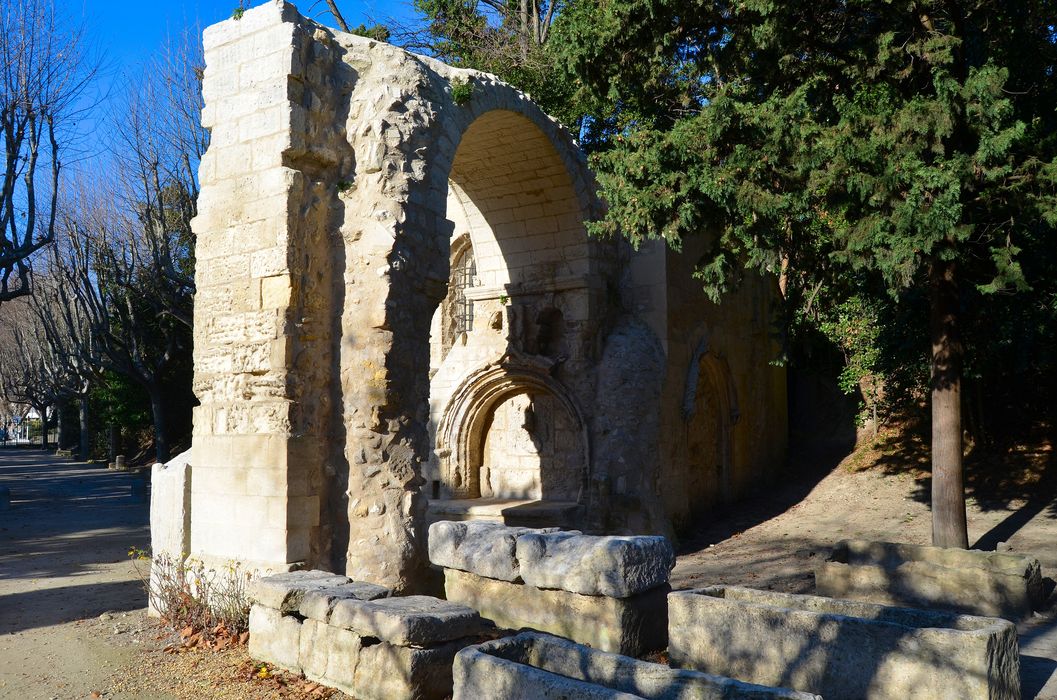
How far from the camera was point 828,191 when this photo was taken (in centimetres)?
720

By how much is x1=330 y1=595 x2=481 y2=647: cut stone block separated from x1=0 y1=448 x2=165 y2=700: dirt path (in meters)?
1.87

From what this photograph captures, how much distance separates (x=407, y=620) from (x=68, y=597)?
5.01m

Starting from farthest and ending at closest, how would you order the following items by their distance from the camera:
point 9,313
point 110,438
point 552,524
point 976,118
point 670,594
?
point 9,313, point 110,438, point 552,524, point 976,118, point 670,594

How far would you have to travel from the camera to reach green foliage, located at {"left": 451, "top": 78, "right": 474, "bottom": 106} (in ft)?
26.9

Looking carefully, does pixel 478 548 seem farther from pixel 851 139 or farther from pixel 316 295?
pixel 851 139

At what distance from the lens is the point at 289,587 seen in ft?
17.7

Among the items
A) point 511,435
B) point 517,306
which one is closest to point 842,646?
point 517,306

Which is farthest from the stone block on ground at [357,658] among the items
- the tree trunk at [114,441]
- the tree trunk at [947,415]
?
the tree trunk at [114,441]

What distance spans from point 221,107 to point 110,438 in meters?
23.8

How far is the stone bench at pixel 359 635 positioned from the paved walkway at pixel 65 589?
125 cm

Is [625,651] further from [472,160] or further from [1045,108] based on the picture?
[472,160]

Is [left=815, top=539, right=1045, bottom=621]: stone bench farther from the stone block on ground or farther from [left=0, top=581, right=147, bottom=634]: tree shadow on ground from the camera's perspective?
[left=0, top=581, right=147, bottom=634]: tree shadow on ground

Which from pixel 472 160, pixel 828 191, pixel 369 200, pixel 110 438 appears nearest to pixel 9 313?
pixel 110 438

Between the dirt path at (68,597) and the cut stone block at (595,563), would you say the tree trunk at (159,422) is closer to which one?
the dirt path at (68,597)
